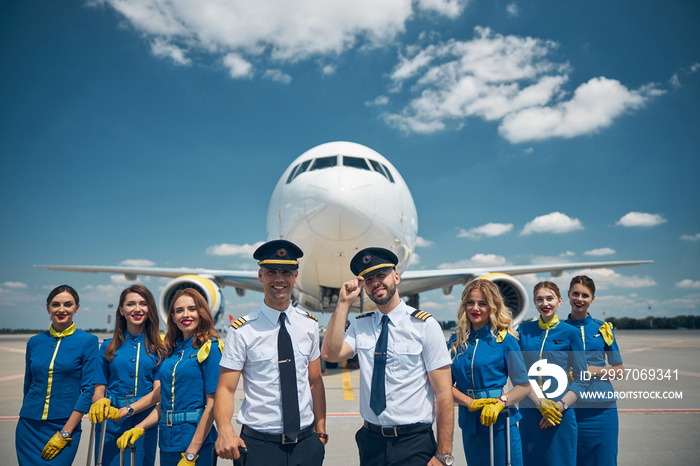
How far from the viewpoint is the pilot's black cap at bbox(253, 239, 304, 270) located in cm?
233

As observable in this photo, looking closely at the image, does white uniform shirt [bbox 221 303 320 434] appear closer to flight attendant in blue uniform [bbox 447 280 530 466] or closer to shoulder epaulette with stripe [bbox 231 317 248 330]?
shoulder epaulette with stripe [bbox 231 317 248 330]

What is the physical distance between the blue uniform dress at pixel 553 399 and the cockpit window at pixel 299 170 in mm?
5866

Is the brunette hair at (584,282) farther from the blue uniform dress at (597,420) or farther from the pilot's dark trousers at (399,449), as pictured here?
the pilot's dark trousers at (399,449)

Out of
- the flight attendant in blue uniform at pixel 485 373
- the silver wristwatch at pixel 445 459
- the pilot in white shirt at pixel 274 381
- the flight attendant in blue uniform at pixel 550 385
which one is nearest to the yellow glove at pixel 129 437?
the pilot in white shirt at pixel 274 381

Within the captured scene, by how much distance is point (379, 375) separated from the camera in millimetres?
2270

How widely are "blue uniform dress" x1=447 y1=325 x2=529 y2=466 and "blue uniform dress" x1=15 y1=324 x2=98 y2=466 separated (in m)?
2.49

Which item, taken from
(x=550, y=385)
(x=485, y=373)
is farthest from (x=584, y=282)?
(x=485, y=373)

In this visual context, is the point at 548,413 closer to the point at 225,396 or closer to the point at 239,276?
the point at 225,396

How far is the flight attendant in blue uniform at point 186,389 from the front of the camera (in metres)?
2.57

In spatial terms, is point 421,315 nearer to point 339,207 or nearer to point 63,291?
point 63,291

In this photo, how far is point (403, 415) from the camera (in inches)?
A: 86.7

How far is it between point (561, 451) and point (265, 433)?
204 cm

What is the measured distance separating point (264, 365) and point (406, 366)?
730 mm

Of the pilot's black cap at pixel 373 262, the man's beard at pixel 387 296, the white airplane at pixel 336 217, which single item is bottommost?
the man's beard at pixel 387 296
